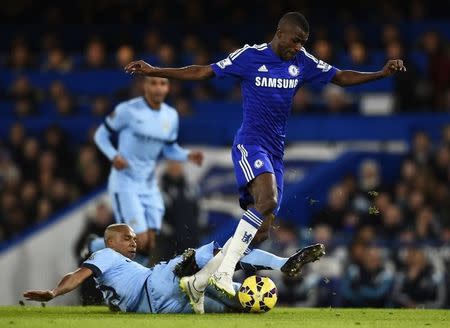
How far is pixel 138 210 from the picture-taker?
13633 millimetres

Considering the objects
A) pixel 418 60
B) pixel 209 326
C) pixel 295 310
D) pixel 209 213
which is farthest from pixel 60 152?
pixel 209 326

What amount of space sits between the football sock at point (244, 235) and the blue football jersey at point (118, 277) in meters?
0.71

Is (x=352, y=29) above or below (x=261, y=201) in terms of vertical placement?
above

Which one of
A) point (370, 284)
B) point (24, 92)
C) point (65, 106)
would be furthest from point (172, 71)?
point (24, 92)

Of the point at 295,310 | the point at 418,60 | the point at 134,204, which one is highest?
the point at 418,60

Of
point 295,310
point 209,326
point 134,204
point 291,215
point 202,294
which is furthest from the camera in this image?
point 291,215

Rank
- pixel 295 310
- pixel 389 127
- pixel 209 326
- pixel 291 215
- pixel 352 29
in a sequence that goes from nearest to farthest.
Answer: pixel 209 326, pixel 295 310, pixel 291 215, pixel 389 127, pixel 352 29

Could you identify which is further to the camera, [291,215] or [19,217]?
[19,217]

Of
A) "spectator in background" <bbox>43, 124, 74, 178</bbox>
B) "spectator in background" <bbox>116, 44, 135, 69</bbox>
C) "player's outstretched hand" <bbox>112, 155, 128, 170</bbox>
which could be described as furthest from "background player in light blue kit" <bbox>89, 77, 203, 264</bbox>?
"spectator in background" <bbox>116, 44, 135, 69</bbox>

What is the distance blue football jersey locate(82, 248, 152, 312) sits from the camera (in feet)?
35.0

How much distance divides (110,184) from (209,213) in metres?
4.58

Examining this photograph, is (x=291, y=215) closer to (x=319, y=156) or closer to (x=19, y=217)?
(x=319, y=156)

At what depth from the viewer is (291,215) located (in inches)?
670

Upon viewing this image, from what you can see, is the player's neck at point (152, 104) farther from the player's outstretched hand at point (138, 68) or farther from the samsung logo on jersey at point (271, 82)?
the player's outstretched hand at point (138, 68)
